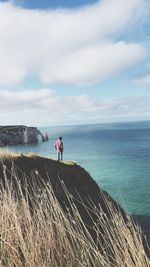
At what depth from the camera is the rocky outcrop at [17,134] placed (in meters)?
114

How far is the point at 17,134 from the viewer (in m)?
117

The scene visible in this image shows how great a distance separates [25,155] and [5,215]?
16.2 meters

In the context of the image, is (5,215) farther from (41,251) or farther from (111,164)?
(111,164)

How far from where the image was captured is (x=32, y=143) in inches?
4742

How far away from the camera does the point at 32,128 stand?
413ft

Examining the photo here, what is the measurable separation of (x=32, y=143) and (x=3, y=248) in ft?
377

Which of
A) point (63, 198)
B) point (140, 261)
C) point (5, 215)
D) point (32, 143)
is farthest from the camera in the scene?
point (32, 143)

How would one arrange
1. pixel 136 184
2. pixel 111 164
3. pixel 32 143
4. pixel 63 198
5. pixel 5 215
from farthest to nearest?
1. pixel 32 143
2. pixel 111 164
3. pixel 136 184
4. pixel 63 198
5. pixel 5 215

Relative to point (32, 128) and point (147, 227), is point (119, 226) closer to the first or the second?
point (147, 227)

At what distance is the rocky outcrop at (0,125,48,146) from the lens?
113938mm

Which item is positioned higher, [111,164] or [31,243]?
[31,243]

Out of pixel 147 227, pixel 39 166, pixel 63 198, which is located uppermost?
pixel 39 166

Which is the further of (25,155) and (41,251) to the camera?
(25,155)

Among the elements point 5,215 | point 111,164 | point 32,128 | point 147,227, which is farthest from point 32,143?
point 5,215
